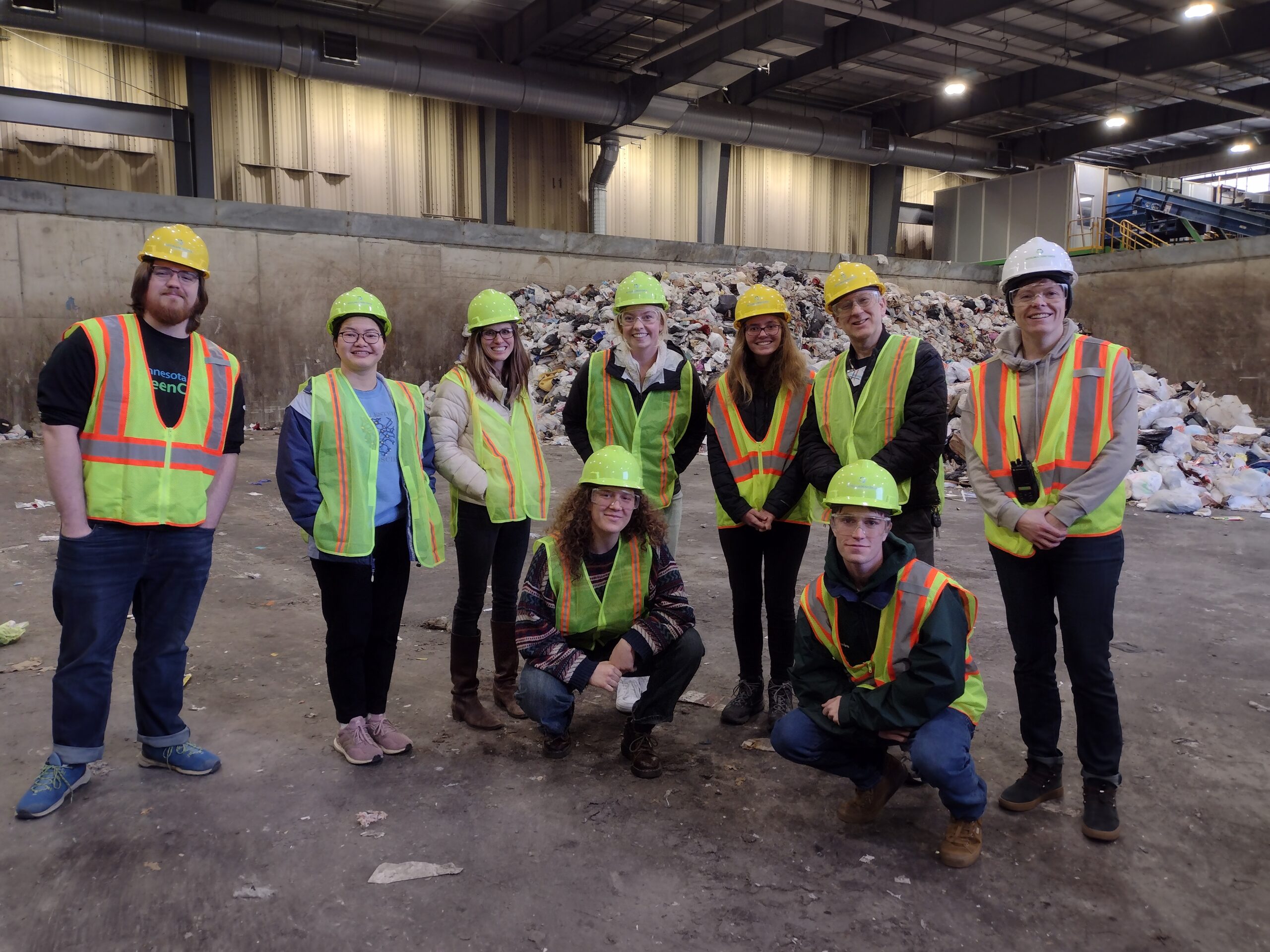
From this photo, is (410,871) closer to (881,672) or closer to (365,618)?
(365,618)

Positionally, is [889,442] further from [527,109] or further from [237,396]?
[527,109]

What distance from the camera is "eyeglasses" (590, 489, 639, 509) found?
295 centimetres

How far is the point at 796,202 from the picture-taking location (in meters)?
19.6

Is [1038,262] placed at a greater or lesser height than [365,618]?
greater

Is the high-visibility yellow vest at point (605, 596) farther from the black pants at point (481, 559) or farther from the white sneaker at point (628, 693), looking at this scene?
the white sneaker at point (628, 693)

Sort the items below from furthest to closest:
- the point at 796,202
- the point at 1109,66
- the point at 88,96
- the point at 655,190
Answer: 1. the point at 796,202
2. the point at 655,190
3. the point at 1109,66
4. the point at 88,96

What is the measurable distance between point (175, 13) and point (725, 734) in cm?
1228

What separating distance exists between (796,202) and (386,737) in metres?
18.4

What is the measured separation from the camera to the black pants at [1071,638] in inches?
101

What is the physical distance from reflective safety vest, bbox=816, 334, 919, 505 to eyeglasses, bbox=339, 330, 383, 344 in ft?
5.12

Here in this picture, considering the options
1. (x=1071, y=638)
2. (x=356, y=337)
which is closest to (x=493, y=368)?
(x=356, y=337)

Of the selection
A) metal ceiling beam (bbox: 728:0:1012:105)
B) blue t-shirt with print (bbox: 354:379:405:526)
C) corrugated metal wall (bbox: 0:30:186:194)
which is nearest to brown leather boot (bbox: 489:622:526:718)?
blue t-shirt with print (bbox: 354:379:405:526)

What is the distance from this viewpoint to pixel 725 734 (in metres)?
3.29

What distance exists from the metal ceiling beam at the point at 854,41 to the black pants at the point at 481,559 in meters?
11.9
